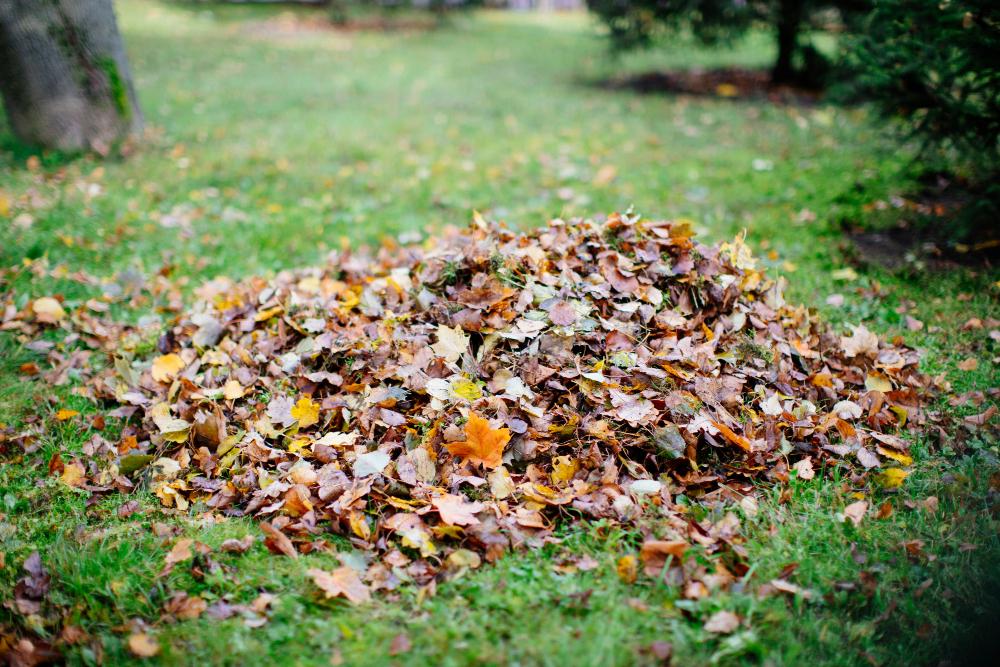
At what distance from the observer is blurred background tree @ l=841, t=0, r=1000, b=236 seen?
3.58m

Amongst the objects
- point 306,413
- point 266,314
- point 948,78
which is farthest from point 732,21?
point 306,413

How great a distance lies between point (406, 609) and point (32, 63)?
6.17 m

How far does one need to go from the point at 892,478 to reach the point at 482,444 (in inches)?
64.1

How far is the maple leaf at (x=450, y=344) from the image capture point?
2.64m

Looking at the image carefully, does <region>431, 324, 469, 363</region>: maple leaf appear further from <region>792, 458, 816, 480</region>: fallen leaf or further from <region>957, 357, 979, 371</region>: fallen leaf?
<region>957, 357, 979, 371</region>: fallen leaf

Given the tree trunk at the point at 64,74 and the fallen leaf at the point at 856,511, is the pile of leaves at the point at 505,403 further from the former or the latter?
the tree trunk at the point at 64,74

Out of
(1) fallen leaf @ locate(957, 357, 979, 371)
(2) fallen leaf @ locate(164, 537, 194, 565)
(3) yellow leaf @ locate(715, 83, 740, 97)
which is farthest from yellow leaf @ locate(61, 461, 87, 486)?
(3) yellow leaf @ locate(715, 83, 740, 97)

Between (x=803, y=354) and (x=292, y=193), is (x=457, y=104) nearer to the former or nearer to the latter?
(x=292, y=193)

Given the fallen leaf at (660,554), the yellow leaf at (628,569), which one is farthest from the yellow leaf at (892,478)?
the yellow leaf at (628,569)

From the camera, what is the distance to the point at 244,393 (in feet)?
8.91

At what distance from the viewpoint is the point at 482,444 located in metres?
2.26

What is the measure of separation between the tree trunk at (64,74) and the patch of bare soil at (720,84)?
737cm

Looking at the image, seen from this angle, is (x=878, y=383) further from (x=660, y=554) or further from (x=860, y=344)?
(x=660, y=554)

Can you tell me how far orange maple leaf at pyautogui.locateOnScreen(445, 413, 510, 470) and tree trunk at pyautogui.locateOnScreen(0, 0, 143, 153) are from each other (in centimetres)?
564
